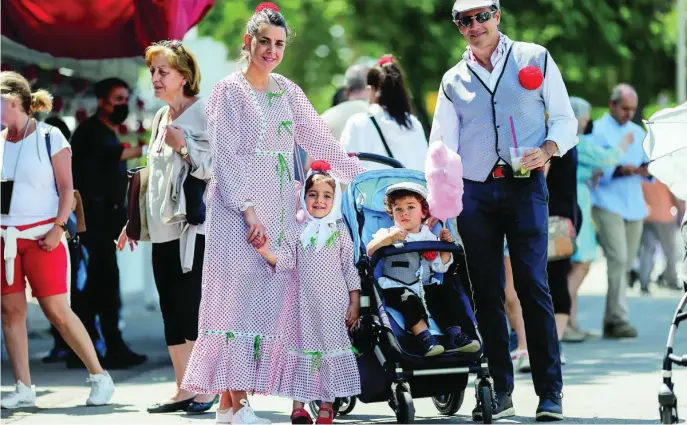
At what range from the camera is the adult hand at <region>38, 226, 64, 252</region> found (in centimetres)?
871

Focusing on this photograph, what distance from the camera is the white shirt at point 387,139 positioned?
9555 millimetres

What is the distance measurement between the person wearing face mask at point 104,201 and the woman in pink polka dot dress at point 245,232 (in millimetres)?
3724

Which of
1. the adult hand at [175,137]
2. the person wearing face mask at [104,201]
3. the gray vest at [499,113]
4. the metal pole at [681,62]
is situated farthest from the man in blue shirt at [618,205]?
the metal pole at [681,62]

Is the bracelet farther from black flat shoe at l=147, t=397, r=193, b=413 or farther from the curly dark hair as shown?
black flat shoe at l=147, t=397, r=193, b=413

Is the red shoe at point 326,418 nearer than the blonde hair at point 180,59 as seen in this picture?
Yes

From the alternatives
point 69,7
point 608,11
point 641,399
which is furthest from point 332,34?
point 641,399

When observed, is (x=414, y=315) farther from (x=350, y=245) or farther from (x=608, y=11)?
(x=608, y=11)

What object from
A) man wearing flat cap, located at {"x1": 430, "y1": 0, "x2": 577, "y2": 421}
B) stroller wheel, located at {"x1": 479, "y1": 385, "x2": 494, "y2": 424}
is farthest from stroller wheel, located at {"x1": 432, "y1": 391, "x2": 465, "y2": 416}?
stroller wheel, located at {"x1": 479, "y1": 385, "x2": 494, "y2": 424}

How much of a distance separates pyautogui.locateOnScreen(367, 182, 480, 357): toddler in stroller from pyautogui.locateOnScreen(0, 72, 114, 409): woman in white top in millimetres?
2030

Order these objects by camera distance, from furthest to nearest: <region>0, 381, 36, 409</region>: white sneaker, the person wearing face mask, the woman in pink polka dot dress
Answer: the person wearing face mask
<region>0, 381, 36, 409</region>: white sneaker
the woman in pink polka dot dress

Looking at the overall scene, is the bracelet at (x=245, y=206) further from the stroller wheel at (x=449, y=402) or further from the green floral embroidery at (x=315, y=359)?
the stroller wheel at (x=449, y=402)

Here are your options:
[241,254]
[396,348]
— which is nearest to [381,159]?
[241,254]

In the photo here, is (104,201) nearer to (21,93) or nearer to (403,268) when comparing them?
(21,93)

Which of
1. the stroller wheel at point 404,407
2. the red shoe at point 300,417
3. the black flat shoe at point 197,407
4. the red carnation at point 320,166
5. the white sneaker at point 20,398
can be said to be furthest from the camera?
the white sneaker at point 20,398
